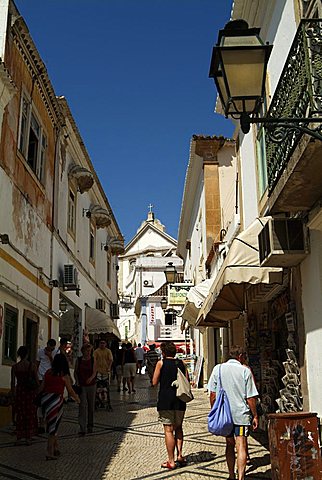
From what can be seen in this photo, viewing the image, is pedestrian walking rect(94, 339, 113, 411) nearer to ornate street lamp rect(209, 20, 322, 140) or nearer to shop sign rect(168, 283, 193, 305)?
ornate street lamp rect(209, 20, 322, 140)

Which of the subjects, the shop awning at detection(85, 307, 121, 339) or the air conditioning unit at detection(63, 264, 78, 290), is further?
the shop awning at detection(85, 307, 121, 339)

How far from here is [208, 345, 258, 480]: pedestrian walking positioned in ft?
20.1

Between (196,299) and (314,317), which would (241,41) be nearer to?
(314,317)

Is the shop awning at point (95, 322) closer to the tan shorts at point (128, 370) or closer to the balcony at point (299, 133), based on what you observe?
the tan shorts at point (128, 370)

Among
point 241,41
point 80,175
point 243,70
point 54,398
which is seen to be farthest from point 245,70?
point 80,175

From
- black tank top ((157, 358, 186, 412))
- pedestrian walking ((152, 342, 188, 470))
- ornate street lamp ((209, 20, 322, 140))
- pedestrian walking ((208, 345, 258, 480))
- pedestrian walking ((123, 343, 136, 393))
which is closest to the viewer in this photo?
ornate street lamp ((209, 20, 322, 140))

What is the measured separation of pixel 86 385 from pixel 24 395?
1.30m

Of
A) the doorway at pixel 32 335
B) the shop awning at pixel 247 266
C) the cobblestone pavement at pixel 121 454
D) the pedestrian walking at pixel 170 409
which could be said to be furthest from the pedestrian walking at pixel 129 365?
the pedestrian walking at pixel 170 409

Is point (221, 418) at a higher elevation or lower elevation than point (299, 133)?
lower

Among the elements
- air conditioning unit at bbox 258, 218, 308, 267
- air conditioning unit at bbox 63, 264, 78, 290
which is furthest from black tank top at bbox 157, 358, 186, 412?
air conditioning unit at bbox 63, 264, 78, 290

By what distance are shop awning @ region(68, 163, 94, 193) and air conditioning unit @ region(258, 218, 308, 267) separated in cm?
1130

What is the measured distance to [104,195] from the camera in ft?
78.3

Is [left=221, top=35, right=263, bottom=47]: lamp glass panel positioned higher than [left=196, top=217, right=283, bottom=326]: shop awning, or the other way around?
[left=221, top=35, right=263, bottom=47]: lamp glass panel

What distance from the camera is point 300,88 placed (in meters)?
5.67
